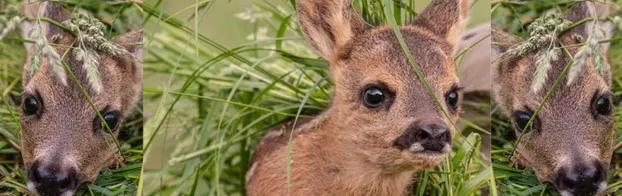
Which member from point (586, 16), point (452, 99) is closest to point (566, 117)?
point (586, 16)

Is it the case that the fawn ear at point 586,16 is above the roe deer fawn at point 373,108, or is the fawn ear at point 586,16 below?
above

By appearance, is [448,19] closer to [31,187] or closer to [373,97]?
[373,97]

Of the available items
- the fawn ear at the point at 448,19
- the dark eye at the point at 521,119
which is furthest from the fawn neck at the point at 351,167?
the dark eye at the point at 521,119

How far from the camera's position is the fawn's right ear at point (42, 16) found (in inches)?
78.1

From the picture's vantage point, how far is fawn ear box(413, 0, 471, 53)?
270cm

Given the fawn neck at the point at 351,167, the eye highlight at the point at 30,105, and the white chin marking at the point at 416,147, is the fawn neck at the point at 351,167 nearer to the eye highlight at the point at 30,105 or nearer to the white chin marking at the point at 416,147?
the white chin marking at the point at 416,147

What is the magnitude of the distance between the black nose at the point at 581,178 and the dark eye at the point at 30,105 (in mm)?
1178

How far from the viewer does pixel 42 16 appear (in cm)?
198

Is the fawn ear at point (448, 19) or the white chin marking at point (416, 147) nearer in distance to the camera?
the white chin marking at point (416, 147)

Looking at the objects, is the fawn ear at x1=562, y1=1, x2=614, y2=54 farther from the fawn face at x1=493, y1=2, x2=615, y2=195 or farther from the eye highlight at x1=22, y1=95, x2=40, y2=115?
the eye highlight at x1=22, y1=95, x2=40, y2=115

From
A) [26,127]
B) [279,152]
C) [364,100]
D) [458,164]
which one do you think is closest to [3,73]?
[26,127]

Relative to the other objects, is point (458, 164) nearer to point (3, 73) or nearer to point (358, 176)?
point (358, 176)

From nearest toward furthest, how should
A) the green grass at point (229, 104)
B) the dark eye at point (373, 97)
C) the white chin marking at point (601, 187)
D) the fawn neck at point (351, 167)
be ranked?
1. the white chin marking at point (601, 187)
2. the dark eye at point (373, 97)
3. the fawn neck at point (351, 167)
4. the green grass at point (229, 104)

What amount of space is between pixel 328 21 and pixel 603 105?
0.88m
